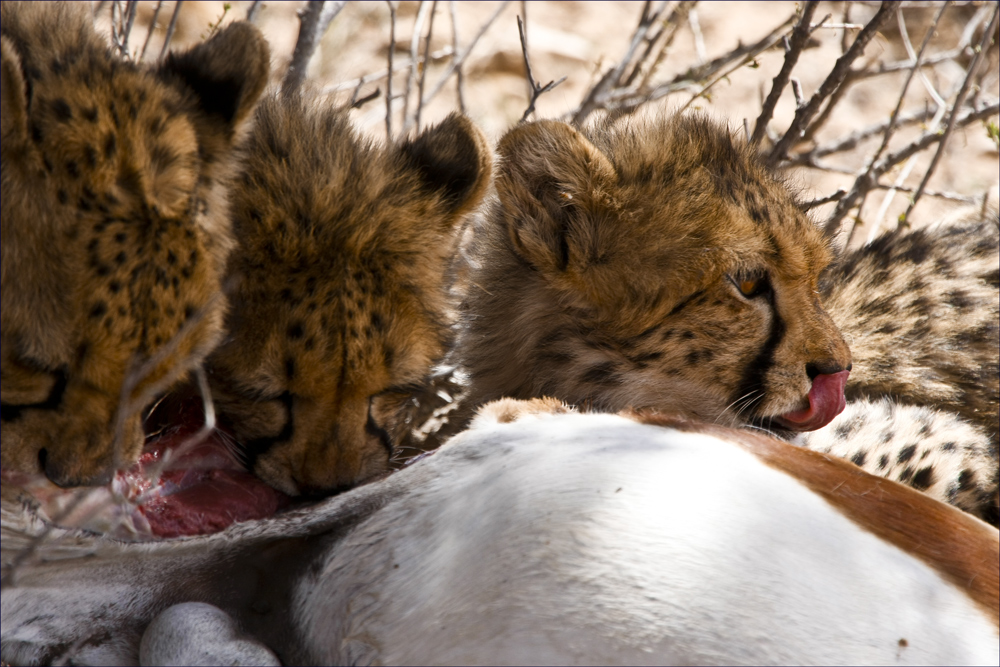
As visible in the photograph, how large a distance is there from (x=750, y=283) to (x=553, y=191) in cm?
55

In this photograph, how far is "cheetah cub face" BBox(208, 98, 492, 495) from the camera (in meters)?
2.18

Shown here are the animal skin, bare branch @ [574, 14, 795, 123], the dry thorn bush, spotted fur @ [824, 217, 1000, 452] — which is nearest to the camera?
the animal skin

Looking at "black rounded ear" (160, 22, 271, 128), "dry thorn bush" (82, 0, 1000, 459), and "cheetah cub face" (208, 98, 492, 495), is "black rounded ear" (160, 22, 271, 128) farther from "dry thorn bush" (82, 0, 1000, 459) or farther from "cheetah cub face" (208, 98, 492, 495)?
Answer: "dry thorn bush" (82, 0, 1000, 459)

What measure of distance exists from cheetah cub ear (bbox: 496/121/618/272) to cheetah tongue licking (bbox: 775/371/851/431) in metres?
0.65

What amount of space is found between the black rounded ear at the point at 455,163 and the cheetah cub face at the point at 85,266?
0.74 m

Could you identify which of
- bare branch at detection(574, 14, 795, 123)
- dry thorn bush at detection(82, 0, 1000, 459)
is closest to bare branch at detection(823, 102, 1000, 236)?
bare branch at detection(574, 14, 795, 123)

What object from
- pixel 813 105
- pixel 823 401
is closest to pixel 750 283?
pixel 823 401

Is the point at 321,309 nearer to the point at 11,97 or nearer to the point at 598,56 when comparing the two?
the point at 11,97

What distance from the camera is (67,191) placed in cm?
184

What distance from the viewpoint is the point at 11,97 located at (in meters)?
1.79

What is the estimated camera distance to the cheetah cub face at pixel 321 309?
2.18 metres

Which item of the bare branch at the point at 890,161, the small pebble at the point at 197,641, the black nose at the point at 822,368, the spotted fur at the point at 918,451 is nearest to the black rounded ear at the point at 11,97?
the small pebble at the point at 197,641

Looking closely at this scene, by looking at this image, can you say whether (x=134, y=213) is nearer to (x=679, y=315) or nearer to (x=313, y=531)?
(x=313, y=531)

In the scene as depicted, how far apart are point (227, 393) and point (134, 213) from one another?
508mm
